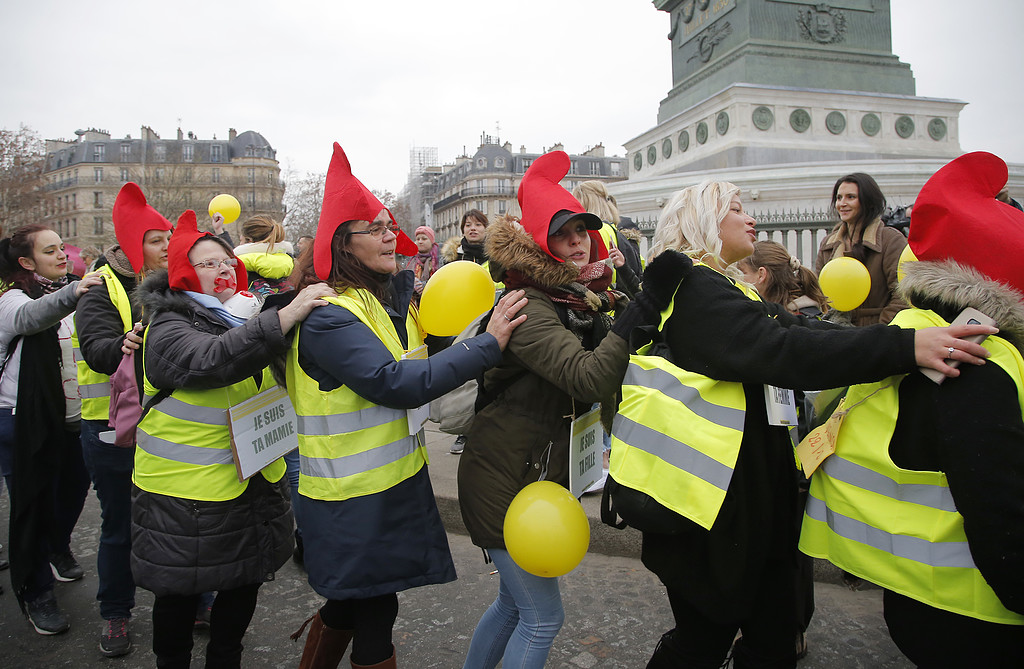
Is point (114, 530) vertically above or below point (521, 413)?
below

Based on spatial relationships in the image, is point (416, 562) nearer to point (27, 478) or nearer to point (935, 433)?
point (935, 433)

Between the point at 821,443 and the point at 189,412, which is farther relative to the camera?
the point at 189,412

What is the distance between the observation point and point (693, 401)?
2.08 metres

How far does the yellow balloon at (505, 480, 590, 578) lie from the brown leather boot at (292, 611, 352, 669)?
758 millimetres

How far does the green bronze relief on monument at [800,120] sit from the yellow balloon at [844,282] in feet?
35.1

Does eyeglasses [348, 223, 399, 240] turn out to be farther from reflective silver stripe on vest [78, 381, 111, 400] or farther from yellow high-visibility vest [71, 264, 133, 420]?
reflective silver stripe on vest [78, 381, 111, 400]

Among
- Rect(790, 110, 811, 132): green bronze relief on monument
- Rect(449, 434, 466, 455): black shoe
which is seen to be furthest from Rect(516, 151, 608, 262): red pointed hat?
Rect(790, 110, 811, 132): green bronze relief on monument

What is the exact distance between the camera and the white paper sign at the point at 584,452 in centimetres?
257

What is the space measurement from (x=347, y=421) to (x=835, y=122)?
1400 cm

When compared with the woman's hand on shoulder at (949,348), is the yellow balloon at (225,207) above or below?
above

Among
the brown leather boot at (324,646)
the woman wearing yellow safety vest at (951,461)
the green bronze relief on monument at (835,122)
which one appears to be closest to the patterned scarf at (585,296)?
the woman wearing yellow safety vest at (951,461)

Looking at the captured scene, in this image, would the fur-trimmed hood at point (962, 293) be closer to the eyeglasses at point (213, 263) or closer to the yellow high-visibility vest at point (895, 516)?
the yellow high-visibility vest at point (895, 516)

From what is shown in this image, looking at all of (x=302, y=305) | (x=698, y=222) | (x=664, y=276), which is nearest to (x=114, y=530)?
(x=302, y=305)

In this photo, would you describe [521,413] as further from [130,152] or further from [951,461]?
[130,152]
